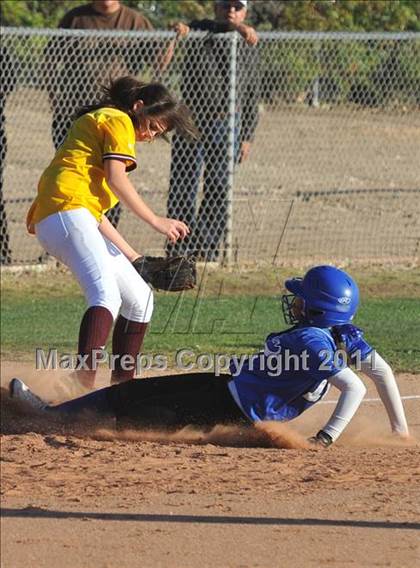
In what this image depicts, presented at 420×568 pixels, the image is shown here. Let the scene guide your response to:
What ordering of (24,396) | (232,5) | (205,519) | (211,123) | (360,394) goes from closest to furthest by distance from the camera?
(205,519)
(360,394)
(24,396)
(232,5)
(211,123)

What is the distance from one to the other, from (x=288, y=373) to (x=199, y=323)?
3.81 meters

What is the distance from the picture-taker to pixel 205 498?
5.38 m

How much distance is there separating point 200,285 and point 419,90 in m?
3.88

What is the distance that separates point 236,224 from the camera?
13867 millimetres

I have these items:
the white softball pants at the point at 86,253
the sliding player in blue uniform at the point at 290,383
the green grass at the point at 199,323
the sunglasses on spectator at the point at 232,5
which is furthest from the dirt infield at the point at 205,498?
the sunglasses on spectator at the point at 232,5

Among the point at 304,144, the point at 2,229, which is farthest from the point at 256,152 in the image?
the point at 2,229

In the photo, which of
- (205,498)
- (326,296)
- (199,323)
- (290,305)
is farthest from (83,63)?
(205,498)

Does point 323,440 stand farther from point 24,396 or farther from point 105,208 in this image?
point 105,208

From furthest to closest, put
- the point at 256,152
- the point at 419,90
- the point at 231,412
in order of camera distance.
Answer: the point at 256,152 < the point at 419,90 < the point at 231,412

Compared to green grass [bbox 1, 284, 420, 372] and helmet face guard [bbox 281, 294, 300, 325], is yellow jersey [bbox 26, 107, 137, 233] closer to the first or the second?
helmet face guard [bbox 281, 294, 300, 325]

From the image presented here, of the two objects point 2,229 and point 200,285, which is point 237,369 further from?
point 2,229

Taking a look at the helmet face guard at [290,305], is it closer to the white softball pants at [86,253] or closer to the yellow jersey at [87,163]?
the white softball pants at [86,253]

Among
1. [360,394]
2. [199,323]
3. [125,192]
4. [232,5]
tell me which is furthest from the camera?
[232,5]

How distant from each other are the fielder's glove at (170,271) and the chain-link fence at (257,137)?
4.35 meters
